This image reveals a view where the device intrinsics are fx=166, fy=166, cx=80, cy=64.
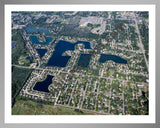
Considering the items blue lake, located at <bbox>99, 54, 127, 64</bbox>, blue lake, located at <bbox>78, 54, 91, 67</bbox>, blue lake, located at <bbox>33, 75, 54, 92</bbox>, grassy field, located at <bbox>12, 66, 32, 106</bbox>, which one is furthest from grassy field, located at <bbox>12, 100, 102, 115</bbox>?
blue lake, located at <bbox>99, 54, 127, 64</bbox>

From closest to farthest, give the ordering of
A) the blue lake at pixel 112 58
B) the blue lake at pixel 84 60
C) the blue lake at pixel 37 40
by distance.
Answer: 1. the blue lake at pixel 84 60
2. the blue lake at pixel 112 58
3. the blue lake at pixel 37 40

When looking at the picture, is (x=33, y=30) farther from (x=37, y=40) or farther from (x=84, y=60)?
(x=84, y=60)

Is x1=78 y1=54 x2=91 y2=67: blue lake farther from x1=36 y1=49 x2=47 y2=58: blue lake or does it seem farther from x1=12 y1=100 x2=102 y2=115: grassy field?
x1=12 y1=100 x2=102 y2=115: grassy field

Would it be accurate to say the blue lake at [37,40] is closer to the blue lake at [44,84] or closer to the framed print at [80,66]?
the framed print at [80,66]

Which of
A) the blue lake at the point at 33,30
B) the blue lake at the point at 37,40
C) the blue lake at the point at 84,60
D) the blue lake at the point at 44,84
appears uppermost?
the blue lake at the point at 33,30

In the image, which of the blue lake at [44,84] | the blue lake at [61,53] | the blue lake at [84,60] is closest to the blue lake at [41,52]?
the blue lake at [61,53]
